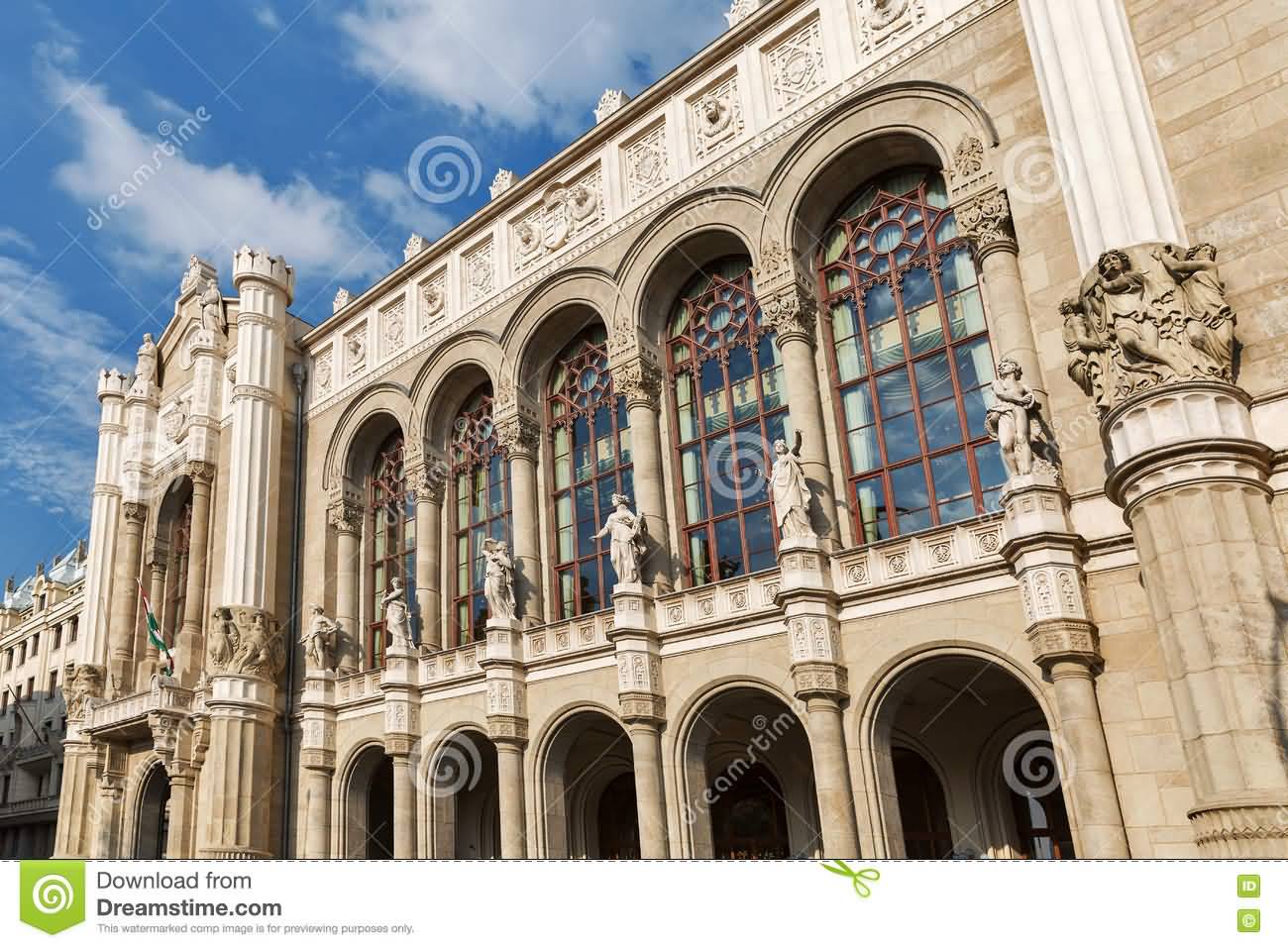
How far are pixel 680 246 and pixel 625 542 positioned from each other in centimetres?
633

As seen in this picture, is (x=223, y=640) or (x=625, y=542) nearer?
(x=625, y=542)

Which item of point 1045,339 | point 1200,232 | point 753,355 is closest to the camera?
point 1200,232

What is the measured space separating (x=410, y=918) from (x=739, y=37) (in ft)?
61.5

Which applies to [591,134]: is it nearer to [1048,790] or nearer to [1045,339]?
[1045,339]

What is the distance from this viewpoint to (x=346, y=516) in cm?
2745

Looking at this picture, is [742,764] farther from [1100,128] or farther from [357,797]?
[1100,128]

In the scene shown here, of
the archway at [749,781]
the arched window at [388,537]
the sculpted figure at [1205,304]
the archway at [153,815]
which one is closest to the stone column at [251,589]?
the arched window at [388,537]

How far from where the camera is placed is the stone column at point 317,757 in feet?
78.9

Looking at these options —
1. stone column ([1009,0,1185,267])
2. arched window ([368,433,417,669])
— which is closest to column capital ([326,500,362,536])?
arched window ([368,433,417,669])

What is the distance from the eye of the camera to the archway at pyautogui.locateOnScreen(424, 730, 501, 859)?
867 inches

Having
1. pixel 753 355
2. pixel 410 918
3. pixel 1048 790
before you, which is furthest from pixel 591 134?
pixel 410 918

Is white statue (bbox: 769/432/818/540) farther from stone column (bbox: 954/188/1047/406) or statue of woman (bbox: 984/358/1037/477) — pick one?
stone column (bbox: 954/188/1047/406)

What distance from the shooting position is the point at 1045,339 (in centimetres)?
1584

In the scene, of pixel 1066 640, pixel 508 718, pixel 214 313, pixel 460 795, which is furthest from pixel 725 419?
pixel 214 313
